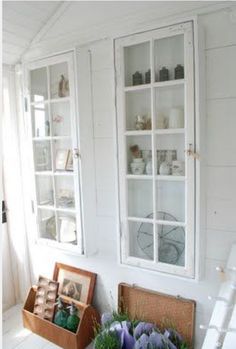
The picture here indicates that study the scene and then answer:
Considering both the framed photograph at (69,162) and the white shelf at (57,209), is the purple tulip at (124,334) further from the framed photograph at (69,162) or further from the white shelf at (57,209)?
the framed photograph at (69,162)

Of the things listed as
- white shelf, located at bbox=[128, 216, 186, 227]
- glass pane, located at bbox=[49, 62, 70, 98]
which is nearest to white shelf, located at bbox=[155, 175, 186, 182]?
white shelf, located at bbox=[128, 216, 186, 227]

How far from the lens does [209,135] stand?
55.9 inches

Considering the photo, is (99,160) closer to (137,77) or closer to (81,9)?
(137,77)

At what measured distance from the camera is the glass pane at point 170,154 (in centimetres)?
149

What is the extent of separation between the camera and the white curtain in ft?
6.81

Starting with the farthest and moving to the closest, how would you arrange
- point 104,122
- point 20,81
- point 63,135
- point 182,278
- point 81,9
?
point 20,81 → point 63,135 → point 104,122 → point 81,9 → point 182,278

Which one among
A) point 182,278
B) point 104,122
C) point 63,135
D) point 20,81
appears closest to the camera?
point 182,278

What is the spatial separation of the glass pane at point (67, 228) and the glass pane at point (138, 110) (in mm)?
779

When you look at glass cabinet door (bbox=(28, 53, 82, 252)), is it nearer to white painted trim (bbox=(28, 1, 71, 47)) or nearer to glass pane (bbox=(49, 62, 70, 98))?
glass pane (bbox=(49, 62, 70, 98))

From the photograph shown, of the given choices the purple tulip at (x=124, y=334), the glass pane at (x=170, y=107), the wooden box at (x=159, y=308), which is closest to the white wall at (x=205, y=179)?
the wooden box at (x=159, y=308)

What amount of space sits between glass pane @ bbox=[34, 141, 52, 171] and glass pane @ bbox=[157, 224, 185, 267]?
90cm

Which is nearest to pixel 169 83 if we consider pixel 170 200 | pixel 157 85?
pixel 157 85

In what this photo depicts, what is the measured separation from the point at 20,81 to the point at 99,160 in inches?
34.9

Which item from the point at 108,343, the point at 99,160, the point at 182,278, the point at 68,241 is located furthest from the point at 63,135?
the point at 108,343
